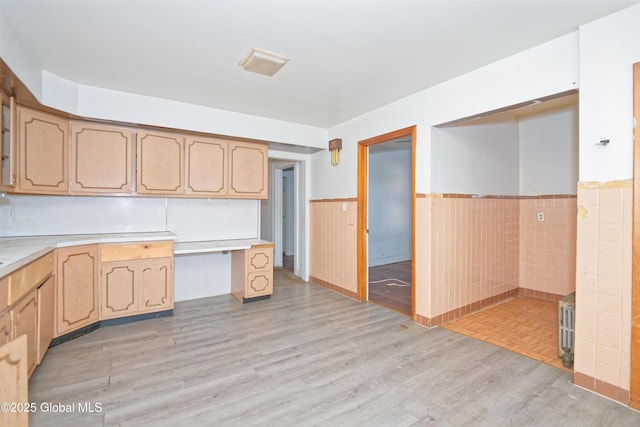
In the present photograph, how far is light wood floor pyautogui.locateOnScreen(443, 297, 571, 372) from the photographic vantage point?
8.11 ft

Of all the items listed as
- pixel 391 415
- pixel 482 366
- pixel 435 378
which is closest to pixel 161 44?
pixel 391 415

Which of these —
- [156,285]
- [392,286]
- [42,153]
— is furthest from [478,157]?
[42,153]

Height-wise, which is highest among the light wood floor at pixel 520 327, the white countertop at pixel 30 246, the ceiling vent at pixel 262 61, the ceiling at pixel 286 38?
the ceiling at pixel 286 38

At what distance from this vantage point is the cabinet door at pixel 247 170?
3.72 m

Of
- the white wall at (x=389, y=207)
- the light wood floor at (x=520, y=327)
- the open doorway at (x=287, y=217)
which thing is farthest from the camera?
the white wall at (x=389, y=207)

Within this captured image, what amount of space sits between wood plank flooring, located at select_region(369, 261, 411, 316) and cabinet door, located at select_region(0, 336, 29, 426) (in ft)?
9.85

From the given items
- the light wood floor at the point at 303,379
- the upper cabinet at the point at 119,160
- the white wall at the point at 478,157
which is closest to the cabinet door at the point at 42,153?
the upper cabinet at the point at 119,160

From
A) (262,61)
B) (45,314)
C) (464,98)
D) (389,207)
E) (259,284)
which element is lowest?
(259,284)

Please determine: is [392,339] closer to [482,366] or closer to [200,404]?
[482,366]

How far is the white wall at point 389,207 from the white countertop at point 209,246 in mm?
2783

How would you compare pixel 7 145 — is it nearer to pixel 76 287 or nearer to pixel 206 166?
pixel 76 287

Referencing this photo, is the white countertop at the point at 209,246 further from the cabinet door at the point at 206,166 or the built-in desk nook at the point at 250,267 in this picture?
the cabinet door at the point at 206,166

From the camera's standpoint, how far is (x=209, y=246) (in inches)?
135

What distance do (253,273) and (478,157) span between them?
117 inches
